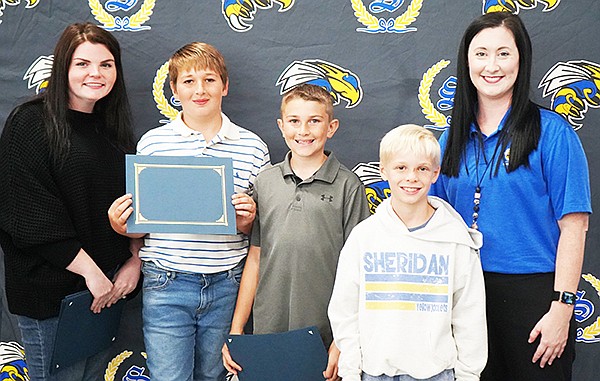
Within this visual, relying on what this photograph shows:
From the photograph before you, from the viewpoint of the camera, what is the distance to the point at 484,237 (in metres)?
1.92

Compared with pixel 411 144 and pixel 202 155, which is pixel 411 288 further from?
pixel 202 155

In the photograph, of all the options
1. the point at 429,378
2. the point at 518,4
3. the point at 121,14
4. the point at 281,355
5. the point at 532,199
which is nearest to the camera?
the point at 429,378

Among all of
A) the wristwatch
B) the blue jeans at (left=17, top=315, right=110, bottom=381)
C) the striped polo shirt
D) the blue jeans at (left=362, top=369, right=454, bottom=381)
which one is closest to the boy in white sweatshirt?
the blue jeans at (left=362, top=369, right=454, bottom=381)

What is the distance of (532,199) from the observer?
1877 millimetres

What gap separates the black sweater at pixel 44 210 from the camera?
6.81ft

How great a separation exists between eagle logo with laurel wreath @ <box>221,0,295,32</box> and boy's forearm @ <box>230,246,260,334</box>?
857mm

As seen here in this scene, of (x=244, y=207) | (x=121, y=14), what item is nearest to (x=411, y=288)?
(x=244, y=207)

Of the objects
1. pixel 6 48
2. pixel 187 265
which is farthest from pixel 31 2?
pixel 187 265

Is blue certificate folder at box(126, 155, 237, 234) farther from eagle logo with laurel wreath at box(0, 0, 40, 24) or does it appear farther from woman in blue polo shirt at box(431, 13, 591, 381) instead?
eagle logo with laurel wreath at box(0, 0, 40, 24)

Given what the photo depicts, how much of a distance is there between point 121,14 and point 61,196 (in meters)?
0.79

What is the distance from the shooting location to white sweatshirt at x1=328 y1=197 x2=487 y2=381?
176cm

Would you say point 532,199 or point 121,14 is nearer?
point 532,199

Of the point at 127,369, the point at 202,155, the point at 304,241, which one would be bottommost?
the point at 127,369

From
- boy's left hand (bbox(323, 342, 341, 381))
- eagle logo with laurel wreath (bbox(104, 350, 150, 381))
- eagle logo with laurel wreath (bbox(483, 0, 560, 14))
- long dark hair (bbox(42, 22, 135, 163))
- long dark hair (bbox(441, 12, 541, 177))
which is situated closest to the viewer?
long dark hair (bbox(441, 12, 541, 177))
